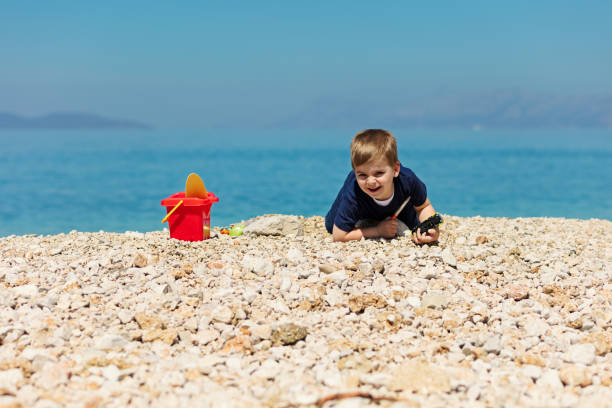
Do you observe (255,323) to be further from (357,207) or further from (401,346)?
(357,207)

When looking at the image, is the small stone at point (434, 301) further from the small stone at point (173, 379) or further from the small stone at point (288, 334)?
the small stone at point (173, 379)

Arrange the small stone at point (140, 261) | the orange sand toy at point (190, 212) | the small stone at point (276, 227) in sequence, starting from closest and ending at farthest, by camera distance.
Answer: the small stone at point (140, 261) → the orange sand toy at point (190, 212) → the small stone at point (276, 227)

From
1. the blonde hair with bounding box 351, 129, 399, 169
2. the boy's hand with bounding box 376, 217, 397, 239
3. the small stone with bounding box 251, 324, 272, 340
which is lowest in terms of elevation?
the small stone with bounding box 251, 324, 272, 340

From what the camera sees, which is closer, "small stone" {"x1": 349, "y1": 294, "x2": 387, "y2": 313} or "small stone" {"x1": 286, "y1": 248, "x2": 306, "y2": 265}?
"small stone" {"x1": 349, "y1": 294, "x2": 387, "y2": 313}

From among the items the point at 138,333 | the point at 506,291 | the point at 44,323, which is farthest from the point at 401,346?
the point at 44,323

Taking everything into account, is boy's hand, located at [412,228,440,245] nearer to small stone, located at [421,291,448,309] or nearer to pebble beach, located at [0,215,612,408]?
pebble beach, located at [0,215,612,408]

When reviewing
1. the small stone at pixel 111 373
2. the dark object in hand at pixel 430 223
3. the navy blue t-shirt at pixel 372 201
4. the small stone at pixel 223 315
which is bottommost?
the small stone at pixel 111 373

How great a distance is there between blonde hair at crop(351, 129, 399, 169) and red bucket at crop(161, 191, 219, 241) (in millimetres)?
1493

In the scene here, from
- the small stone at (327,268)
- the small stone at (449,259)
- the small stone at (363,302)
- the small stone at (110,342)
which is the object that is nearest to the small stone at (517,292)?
the small stone at (449,259)

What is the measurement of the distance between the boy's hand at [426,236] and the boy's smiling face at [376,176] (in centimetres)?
50

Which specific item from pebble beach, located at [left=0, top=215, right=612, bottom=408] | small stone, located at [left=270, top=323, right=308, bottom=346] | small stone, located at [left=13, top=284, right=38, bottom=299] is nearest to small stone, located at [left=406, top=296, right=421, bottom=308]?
pebble beach, located at [left=0, top=215, right=612, bottom=408]

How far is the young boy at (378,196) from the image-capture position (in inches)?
196

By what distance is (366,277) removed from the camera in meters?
4.05

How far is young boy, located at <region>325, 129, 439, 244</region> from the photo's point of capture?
4.98 meters
